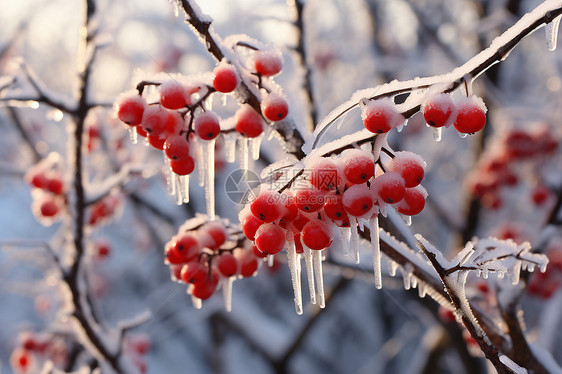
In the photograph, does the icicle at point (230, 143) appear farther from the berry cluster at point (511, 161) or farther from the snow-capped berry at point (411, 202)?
the berry cluster at point (511, 161)

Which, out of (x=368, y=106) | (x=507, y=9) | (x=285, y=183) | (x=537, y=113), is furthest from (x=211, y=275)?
(x=507, y=9)

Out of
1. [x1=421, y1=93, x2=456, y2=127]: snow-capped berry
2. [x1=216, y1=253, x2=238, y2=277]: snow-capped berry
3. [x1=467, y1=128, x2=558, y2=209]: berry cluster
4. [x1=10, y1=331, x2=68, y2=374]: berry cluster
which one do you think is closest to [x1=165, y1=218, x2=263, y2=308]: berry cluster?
[x1=216, y1=253, x2=238, y2=277]: snow-capped berry

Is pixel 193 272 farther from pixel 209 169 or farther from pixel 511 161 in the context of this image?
pixel 511 161

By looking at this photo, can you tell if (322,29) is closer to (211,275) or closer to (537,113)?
(537,113)

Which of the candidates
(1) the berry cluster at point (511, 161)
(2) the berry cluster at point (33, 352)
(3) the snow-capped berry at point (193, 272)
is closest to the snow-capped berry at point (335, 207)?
(3) the snow-capped berry at point (193, 272)

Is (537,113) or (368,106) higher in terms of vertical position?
(368,106)

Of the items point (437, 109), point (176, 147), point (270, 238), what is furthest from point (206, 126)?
point (437, 109)

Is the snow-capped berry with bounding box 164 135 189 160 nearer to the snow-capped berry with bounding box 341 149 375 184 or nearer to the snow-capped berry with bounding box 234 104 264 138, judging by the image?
the snow-capped berry with bounding box 234 104 264 138
